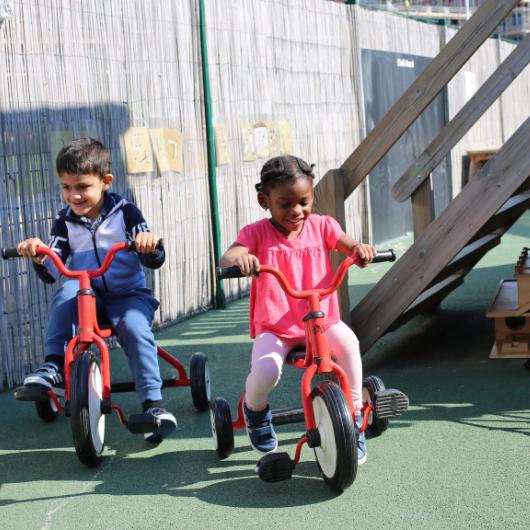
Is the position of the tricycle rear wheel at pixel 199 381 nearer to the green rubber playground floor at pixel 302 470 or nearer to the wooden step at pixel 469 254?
→ the green rubber playground floor at pixel 302 470

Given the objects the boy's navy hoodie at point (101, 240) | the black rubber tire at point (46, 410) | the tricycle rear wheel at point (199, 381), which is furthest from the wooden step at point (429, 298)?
the black rubber tire at point (46, 410)

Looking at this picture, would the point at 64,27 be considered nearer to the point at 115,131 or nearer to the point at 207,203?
the point at 115,131

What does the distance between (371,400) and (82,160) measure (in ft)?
5.64

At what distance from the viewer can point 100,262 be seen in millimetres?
4676

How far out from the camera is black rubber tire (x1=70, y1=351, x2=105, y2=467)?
13.2 feet

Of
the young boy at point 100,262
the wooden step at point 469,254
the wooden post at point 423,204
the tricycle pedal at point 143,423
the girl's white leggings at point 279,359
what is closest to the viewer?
the girl's white leggings at point 279,359

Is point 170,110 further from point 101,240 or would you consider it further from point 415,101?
point 101,240

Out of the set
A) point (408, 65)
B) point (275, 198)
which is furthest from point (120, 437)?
point (408, 65)

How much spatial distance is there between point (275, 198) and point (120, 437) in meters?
1.49

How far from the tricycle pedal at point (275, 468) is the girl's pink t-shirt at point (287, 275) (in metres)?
0.53

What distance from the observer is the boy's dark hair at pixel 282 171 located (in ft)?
13.0

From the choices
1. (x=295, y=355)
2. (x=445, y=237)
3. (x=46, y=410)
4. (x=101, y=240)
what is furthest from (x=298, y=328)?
(x=46, y=410)

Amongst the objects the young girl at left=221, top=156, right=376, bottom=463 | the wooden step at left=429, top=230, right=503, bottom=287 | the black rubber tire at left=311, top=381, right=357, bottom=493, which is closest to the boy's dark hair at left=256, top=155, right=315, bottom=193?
the young girl at left=221, top=156, right=376, bottom=463

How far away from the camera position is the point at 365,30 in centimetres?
1120
